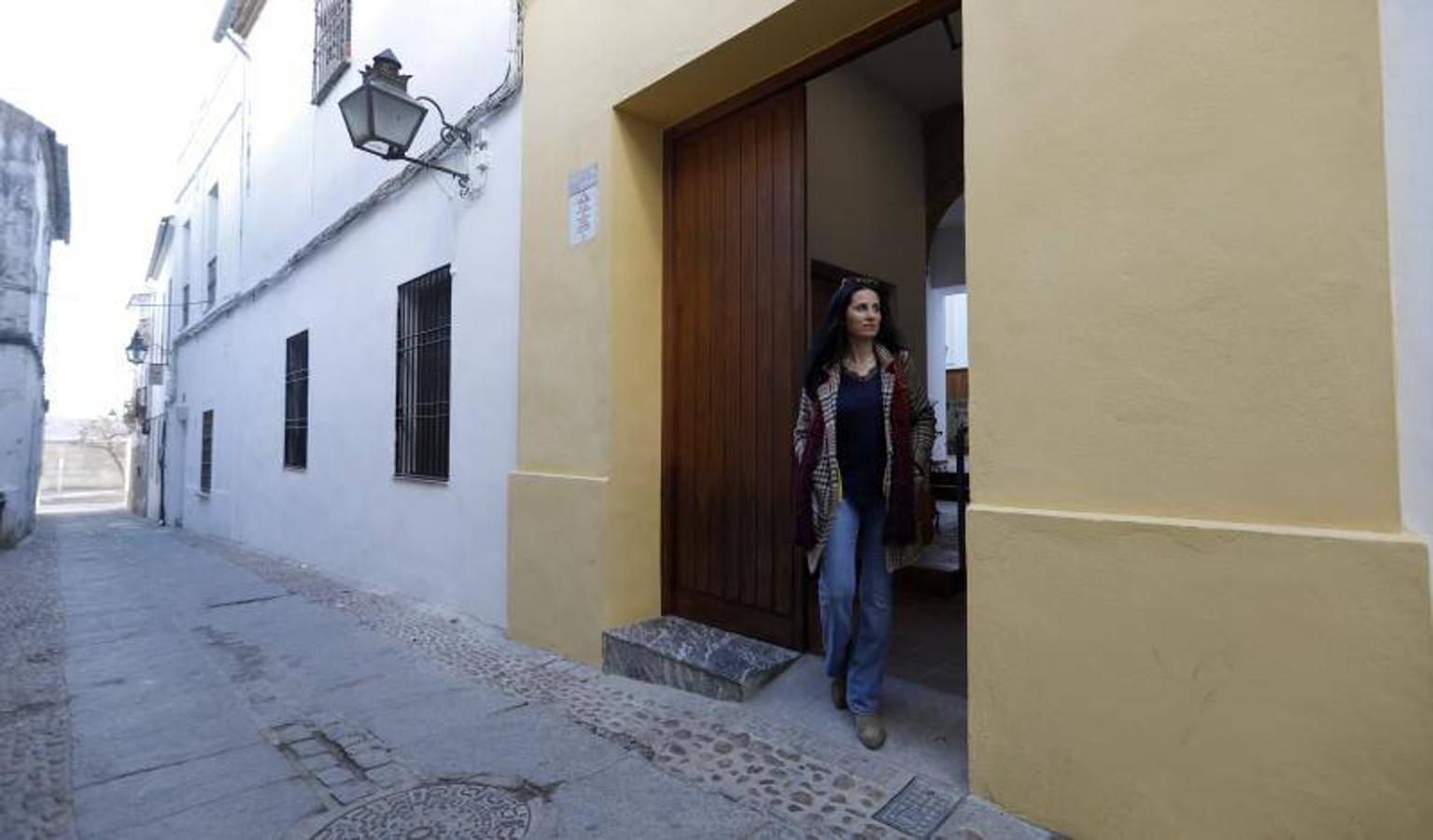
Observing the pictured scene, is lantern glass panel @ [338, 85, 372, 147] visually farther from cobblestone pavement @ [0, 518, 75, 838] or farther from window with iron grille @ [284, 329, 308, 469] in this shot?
window with iron grille @ [284, 329, 308, 469]

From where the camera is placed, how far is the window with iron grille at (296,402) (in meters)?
8.57

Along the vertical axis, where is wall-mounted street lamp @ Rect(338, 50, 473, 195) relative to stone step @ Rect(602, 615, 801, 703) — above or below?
above

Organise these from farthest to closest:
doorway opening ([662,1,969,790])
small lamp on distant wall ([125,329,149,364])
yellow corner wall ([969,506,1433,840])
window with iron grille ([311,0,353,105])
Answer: small lamp on distant wall ([125,329,149,364])
window with iron grille ([311,0,353,105])
doorway opening ([662,1,969,790])
yellow corner wall ([969,506,1433,840])

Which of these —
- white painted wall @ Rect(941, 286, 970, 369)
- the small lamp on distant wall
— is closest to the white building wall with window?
the small lamp on distant wall

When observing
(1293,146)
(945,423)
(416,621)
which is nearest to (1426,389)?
(1293,146)

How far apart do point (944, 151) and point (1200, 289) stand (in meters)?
5.07

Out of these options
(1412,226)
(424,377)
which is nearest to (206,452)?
(424,377)

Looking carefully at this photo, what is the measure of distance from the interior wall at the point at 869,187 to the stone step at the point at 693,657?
2.44 meters

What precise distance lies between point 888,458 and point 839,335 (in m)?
0.54

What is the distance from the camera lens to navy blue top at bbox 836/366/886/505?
9.25 ft

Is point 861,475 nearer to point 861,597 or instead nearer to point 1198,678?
point 861,597

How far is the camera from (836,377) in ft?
9.61

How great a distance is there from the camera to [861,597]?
284 cm

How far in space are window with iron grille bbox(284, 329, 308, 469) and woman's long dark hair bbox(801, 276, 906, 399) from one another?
7.51 meters
